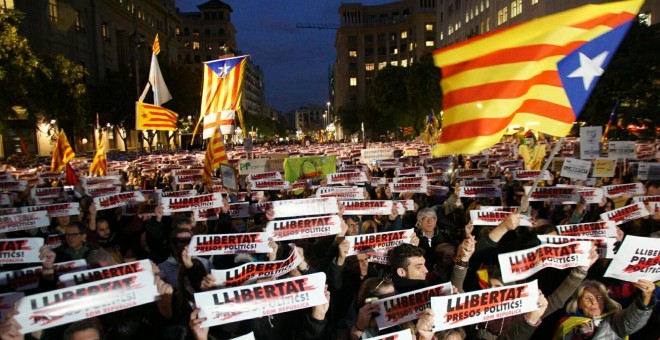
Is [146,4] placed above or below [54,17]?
above

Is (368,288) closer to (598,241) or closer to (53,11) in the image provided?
(598,241)

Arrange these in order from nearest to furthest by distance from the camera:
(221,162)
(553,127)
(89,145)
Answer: (553,127) < (221,162) < (89,145)

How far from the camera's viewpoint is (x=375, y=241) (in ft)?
17.9

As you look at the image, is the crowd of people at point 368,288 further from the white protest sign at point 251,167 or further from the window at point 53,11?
the window at point 53,11

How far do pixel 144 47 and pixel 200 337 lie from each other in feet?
244

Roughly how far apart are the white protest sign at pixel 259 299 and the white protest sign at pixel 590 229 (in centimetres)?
340

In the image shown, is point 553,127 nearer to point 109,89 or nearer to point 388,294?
point 388,294

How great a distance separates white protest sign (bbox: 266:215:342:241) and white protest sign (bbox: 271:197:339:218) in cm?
56

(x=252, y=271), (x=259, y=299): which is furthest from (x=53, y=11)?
(x=259, y=299)

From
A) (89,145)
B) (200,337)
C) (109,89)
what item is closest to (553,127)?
(200,337)

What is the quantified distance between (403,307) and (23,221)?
19.6ft

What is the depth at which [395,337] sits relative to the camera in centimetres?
344

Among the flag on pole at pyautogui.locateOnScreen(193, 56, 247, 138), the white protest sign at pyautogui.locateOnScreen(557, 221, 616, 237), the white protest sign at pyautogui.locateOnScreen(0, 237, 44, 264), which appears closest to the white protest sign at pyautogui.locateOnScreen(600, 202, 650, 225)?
the white protest sign at pyautogui.locateOnScreen(557, 221, 616, 237)

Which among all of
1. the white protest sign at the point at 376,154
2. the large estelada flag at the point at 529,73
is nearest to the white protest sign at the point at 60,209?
the large estelada flag at the point at 529,73
